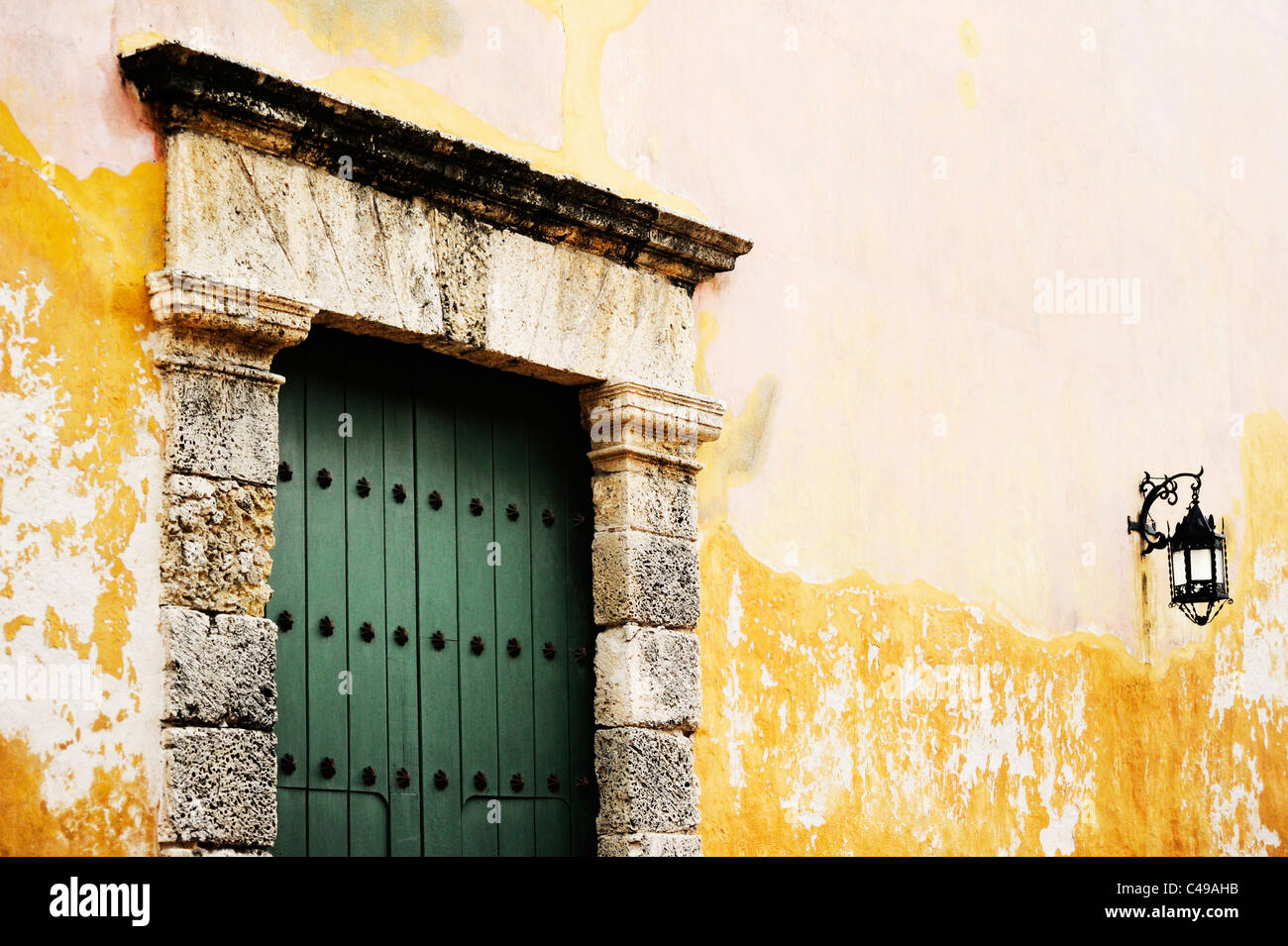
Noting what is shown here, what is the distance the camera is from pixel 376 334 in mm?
4199

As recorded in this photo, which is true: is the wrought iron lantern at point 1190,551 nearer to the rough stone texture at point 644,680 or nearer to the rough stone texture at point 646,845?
the rough stone texture at point 644,680

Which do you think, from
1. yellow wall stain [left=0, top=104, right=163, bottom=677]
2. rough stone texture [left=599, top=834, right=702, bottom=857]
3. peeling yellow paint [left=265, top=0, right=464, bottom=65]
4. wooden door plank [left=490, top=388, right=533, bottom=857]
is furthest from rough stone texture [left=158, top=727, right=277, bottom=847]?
peeling yellow paint [left=265, top=0, right=464, bottom=65]

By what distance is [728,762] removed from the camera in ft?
15.9

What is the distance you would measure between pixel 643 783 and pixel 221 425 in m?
1.51

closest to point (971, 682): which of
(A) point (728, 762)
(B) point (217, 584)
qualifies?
(A) point (728, 762)

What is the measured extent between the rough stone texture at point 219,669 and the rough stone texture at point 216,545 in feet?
0.13

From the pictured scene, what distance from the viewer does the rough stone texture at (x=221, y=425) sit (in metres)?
3.67

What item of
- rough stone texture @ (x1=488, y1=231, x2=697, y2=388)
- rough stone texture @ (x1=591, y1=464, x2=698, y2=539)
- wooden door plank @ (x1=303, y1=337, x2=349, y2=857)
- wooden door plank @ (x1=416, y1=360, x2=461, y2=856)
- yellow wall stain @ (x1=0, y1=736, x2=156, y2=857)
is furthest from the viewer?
rough stone texture @ (x1=591, y1=464, x2=698, y2=539)

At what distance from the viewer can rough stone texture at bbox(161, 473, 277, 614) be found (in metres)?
3.63

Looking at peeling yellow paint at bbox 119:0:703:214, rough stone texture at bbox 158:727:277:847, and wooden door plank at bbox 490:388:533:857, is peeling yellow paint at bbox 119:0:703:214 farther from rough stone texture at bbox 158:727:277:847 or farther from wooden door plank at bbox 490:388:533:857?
rough stone texture at bbox 158:727:277:847

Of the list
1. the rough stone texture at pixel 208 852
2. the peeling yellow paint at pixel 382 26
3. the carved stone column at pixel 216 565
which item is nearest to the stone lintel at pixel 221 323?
the carved stone column at pixel 216 565

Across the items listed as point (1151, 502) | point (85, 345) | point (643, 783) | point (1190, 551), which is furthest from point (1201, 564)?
point (85, 345)

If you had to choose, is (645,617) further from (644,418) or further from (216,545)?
(216,545)
